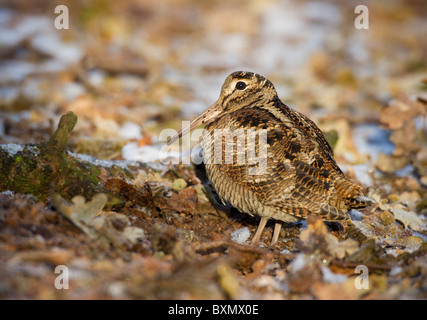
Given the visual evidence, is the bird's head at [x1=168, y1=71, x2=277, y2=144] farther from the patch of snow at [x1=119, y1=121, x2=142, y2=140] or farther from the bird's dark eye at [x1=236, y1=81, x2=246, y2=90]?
the patch of snow at [x1=119, y1=121, x2=142, y2=140]

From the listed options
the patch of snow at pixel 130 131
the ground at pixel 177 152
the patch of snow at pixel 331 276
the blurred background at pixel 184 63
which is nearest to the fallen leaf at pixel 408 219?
the ground at pixel 177 152

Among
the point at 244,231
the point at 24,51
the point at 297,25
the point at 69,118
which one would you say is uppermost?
the point at 297,25

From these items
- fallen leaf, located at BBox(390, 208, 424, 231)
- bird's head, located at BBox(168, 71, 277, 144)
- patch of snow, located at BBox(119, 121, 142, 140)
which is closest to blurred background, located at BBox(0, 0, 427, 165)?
patch of snow, located at BBox(119, 121, 142, 140)

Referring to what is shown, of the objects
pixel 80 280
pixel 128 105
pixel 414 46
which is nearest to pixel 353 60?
pixel 414 46

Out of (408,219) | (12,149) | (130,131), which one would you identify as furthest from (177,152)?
(408,219)

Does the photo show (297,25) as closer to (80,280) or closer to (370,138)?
(370,138)

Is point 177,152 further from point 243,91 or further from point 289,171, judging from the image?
point 289,171

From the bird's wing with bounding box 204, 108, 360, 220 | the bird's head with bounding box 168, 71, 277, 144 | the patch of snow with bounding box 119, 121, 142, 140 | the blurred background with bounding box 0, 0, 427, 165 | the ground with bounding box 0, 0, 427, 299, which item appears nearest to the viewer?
the ground with bounding box 0, 0, 427, 299
